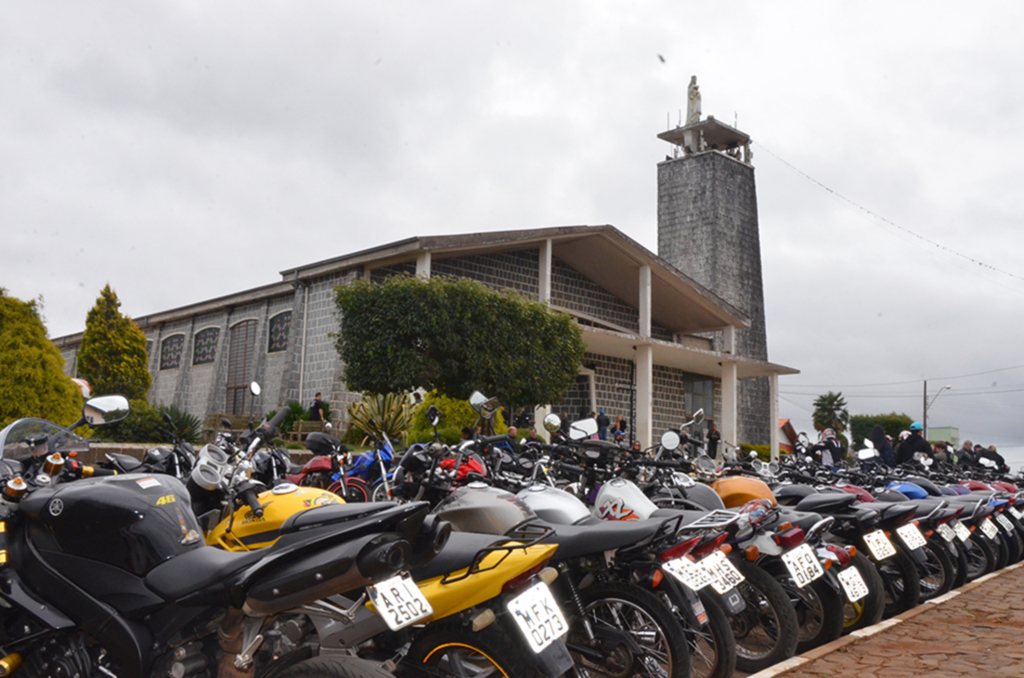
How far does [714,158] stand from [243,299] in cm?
2332

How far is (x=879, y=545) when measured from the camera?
238 inches

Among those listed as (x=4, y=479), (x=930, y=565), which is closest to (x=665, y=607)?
(x=4, y=479)

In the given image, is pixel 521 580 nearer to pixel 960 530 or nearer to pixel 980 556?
pixel 960 530

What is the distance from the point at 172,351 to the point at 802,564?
982 inches

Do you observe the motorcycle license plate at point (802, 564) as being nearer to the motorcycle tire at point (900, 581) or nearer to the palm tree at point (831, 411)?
the motorcycle tire at point (900, 581)

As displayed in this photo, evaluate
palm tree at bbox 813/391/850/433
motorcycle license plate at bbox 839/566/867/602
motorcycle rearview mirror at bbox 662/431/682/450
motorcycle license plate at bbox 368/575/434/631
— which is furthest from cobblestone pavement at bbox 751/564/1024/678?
palm tree at bbox 813/391/850/433

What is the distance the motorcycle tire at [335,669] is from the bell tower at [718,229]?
1402 inches

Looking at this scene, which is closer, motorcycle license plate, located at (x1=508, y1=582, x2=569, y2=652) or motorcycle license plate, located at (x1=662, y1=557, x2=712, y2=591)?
motorcycle license plate, located at (x1=508, y1=582, x2=569, y2=652)

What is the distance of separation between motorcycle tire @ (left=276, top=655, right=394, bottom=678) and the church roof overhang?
54.7 ft

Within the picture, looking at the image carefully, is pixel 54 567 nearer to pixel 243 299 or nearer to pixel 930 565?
pixel 930 565

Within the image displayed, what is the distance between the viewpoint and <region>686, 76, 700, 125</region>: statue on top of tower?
142ft

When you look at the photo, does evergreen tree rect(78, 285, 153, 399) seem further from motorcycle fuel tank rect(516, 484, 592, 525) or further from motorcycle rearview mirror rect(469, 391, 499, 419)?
motorcycle fuel tank rect(516, 484, 592, 525)

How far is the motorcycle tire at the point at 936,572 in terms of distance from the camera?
7.32 m

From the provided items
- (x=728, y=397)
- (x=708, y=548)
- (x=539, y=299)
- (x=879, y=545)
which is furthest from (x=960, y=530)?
(x=728, y=397)
